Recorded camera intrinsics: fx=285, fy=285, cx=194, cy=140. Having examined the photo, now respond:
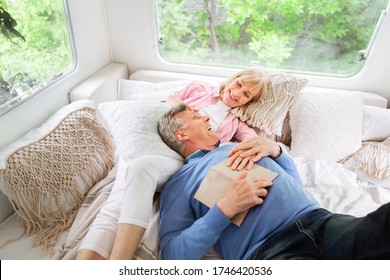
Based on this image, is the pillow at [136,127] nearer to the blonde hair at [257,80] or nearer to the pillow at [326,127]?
the blonde hair at [257,80]

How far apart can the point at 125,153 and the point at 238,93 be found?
68 cm

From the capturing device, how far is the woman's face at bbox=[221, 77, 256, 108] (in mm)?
1514

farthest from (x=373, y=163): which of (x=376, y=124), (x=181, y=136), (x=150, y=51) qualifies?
(x=150, y=51)

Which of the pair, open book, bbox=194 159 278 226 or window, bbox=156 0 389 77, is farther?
window, bbox=156 0 389 77

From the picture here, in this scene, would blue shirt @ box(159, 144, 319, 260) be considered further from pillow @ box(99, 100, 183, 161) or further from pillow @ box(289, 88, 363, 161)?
pillow @ box(289, 88, 363, 161)

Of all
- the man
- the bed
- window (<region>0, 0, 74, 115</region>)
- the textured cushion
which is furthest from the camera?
the textured cushion

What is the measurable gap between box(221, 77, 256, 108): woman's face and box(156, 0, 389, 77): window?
1.50ft

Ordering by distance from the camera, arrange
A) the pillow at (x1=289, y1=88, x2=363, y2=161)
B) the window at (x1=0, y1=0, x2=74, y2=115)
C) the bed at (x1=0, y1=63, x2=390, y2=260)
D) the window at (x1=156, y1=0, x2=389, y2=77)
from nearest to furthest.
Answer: the bed at (x1=0, y1=63, x2=390, y2=260) → the window at (x1=0, y1=0, x2=74, y2=115) → the pillow at (x1=289, y1=88, x2=363, y2=161) → the window at (x1=156, y1=0, x2=389, y2=77)

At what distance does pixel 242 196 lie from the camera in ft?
3.12

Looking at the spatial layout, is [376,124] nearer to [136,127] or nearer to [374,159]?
[374,159]

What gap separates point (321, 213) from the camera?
937 millimetres

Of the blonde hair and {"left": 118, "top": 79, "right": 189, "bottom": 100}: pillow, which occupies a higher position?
the blonde hair

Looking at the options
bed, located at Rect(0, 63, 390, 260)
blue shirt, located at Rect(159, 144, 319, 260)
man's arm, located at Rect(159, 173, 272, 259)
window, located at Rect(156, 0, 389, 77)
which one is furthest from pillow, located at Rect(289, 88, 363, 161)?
man's arm, located at Rect(159, 173, 272, 259)

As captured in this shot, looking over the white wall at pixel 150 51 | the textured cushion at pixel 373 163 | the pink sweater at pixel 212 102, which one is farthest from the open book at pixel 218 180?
the white wall at pixel 150 51
